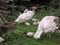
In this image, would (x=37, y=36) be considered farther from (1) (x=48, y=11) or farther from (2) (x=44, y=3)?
(2) (x=44, y=3)

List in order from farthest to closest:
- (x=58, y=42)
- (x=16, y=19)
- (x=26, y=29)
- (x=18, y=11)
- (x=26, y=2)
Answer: (x=26, y=2) < (x=18, y=11) < (x=16, y=19) < (x=26, y=29) < (x=58, y=42)

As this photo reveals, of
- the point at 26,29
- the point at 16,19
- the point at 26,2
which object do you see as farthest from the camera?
the point at 26,2

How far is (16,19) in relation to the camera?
11562 mm

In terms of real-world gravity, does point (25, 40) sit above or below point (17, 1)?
below

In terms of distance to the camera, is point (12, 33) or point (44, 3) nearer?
point (12, 33)

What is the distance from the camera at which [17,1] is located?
13805mm

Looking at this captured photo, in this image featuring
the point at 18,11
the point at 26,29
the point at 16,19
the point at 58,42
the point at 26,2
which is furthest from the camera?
the point at 26,2

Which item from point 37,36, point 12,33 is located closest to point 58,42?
point 37,36

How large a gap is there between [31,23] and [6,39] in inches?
123

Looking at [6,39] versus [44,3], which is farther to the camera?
[44,3]

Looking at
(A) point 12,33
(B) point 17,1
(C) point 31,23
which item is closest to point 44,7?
(B) point 17,1

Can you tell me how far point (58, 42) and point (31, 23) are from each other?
3183 millimetres

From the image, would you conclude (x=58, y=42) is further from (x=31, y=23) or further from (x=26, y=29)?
(x=31, y=23)

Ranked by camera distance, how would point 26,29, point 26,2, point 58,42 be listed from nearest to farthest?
point 58,42, point 26,29, point 26,2
